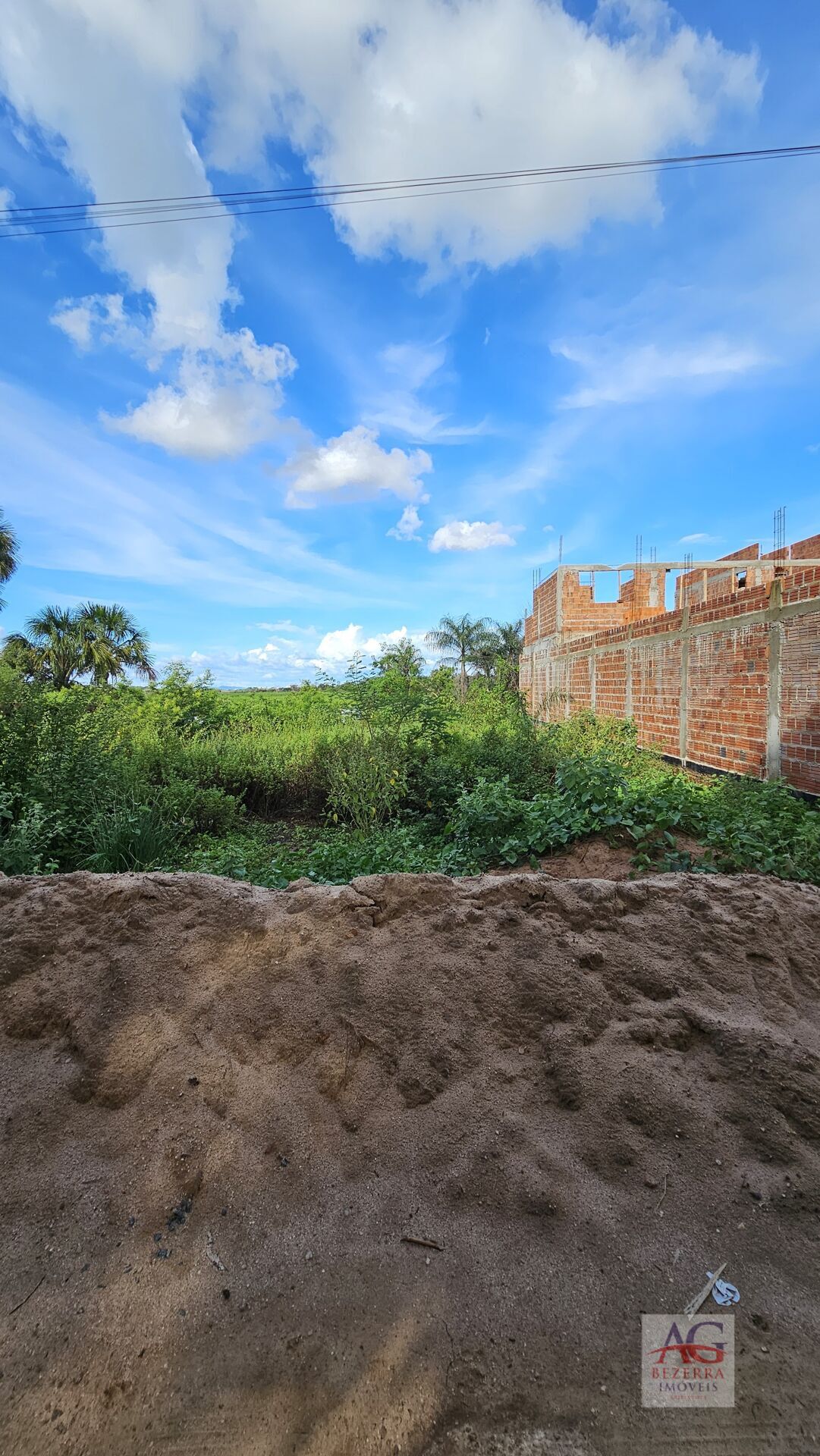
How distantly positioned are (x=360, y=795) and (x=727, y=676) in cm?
411

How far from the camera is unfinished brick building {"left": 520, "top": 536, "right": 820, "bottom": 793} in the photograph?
5.30 meters

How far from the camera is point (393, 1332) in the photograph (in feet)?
3.76

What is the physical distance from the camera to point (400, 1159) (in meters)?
1.51

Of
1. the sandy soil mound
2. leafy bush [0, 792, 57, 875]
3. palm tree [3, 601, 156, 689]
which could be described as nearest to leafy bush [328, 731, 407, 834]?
leafy bush [0, 792, 57, 875]

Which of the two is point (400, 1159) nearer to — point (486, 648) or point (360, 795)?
point (360, 795)

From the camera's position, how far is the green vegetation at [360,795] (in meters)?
3.87

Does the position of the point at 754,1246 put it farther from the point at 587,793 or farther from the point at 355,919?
the point at 587,793

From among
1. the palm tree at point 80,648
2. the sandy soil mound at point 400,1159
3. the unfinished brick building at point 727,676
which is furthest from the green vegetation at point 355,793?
the palm tree at point 80,648

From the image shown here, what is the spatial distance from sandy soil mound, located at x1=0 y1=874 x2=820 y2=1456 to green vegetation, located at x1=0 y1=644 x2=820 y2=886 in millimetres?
1576

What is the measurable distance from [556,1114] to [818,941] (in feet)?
3.90

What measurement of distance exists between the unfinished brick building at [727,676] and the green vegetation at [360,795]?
463 millimetres

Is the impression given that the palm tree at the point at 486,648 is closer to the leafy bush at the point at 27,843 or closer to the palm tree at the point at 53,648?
the palm tree at the point at 53,648

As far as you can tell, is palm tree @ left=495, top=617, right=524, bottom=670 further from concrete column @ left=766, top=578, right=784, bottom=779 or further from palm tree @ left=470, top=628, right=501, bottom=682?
concrete column @ left=766, top=578, right=784, bottom=779

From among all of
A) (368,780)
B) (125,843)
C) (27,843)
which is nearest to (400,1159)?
(27,843)
